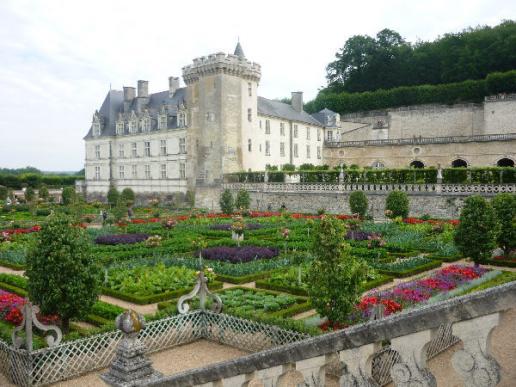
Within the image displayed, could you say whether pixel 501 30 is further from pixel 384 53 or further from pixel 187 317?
pixel 187 317

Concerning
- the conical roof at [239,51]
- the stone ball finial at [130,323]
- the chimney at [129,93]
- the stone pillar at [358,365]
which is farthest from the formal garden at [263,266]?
the chimney at [129,93]

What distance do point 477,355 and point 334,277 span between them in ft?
21.6

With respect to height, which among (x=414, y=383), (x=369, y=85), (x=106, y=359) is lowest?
(x=106, y=359)

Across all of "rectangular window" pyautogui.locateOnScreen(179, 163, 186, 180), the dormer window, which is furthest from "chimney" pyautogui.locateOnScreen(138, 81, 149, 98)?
"rectangular window" pyautogui.locateOnScreen(179, 163, 186, 180)

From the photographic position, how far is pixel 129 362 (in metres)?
5.67

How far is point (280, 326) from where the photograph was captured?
9156mm

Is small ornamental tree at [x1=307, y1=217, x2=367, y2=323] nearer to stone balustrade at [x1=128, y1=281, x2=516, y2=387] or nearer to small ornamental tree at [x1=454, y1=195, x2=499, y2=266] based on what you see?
stone balustrade at [x1=128, y1=281, x2=516, y2=387]

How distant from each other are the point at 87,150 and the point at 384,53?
4031 centimetres

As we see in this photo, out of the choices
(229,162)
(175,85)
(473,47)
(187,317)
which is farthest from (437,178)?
(473,47)

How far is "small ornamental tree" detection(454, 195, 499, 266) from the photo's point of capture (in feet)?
49.9

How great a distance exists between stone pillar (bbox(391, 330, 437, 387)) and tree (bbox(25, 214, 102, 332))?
8.05 m

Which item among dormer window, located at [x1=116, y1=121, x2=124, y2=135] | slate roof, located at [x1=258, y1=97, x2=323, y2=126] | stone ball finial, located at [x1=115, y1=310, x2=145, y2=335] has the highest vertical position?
slate roof, located at [x1=258, y1=97, x2=323, y2=126]

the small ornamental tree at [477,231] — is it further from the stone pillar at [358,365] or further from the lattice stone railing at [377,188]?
the lattice stone railing at [377,188]

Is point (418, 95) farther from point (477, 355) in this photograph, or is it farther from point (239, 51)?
point (477, 355)
